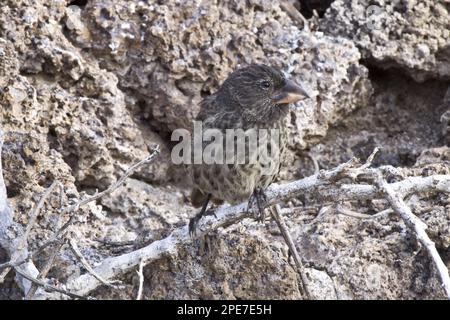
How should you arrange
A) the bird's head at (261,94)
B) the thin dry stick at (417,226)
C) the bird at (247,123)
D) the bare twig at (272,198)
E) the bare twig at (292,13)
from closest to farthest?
the thin dry stick at (417,226) → the bare twig at (272,198) → the bird at (247,123) → the bird's head at (261,94) → the bare twig at (292,13)

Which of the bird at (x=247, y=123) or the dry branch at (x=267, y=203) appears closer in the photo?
the dry branch at (x=267, y=203)

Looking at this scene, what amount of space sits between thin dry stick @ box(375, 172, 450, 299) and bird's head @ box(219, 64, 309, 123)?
1.00 metres

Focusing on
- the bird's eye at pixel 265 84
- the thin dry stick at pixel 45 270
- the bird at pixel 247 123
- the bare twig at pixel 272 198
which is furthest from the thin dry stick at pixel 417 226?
the thin dry stick at pixel 45 270

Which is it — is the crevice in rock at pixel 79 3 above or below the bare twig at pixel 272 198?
above

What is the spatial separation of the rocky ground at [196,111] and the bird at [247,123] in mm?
260

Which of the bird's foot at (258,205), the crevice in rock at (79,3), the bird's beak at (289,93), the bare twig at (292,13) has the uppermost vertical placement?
the crevice in rock at (79,3)

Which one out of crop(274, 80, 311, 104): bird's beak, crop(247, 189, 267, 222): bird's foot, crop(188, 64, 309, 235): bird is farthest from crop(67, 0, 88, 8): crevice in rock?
crop(247, 189, 267, 222): bird's foot

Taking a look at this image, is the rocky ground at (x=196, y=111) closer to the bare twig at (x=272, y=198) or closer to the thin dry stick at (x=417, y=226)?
the bare twig at (x=272, y=198)

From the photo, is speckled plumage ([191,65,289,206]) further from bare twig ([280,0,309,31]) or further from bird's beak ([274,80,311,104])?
bare twig ([280,0,309,31])

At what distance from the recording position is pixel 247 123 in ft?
15.0

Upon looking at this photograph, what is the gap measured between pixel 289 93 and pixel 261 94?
15 cm

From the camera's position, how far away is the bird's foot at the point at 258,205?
13.7ft

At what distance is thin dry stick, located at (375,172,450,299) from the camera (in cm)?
356
